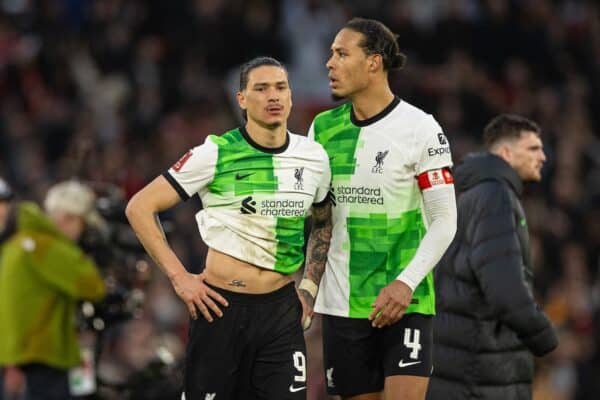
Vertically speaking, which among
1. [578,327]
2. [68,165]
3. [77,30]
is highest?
[77,30]

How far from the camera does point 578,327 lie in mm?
13938

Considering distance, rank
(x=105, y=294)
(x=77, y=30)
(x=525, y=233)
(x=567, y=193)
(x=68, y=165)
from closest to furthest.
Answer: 1. (x=525, y=233)
2. (x=105, y=294)
3. (x=68, y=165)
4. (x=567, y=193)
5. (x=77, y=30)

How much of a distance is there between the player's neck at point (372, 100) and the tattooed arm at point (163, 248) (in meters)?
1.12

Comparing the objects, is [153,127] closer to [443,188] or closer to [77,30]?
[77,30]

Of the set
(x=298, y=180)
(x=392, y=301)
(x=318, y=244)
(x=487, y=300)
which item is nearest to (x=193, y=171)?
(x=298, y=180)

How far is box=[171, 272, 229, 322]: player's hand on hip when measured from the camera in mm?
6750

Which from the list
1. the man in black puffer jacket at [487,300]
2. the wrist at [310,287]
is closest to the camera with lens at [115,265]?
the man in black puffer jacket at [487,300]

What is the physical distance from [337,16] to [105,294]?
24.2ft

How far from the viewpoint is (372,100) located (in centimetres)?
728

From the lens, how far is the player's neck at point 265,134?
698cm

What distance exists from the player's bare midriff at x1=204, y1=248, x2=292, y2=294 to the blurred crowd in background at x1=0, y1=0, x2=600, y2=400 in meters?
6.67

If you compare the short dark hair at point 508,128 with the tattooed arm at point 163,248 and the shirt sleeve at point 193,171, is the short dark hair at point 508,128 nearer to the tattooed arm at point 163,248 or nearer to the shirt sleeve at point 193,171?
the shirt sleeve at point 193,171

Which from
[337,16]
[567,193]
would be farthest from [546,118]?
[337,16]

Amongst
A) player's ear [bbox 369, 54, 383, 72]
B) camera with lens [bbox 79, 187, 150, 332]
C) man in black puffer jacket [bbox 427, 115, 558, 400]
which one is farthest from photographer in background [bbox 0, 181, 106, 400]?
player's ear [bbox 369, 54, 383, 72]
